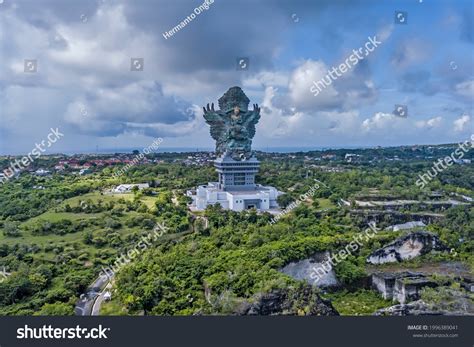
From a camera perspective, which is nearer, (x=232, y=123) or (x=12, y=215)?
(x=12, y=215)

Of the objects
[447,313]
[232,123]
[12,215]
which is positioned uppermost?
[232,123]

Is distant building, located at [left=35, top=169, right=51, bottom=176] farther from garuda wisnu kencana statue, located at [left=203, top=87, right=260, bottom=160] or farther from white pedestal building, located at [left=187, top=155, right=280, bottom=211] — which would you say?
garuda wisnu kencana statue, located at [left=203, top=87, right=260, bottom=160]

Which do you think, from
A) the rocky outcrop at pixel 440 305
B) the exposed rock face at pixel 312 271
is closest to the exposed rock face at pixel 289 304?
the rocky outcrop at pixel 440 305

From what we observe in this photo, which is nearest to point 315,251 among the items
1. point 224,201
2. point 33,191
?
point 224,201

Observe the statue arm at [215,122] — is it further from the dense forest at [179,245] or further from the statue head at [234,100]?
the dense forest at [179,245]

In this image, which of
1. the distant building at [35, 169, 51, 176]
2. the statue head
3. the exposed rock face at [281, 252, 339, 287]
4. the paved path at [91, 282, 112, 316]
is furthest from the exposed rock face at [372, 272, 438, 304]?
the distant building at [35, 169, 51, 176]

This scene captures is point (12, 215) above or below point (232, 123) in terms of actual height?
below

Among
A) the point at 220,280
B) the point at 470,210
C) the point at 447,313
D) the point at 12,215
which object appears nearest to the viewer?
the point at 447,313

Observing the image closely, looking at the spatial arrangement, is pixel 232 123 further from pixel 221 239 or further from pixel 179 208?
pixel 221 239
